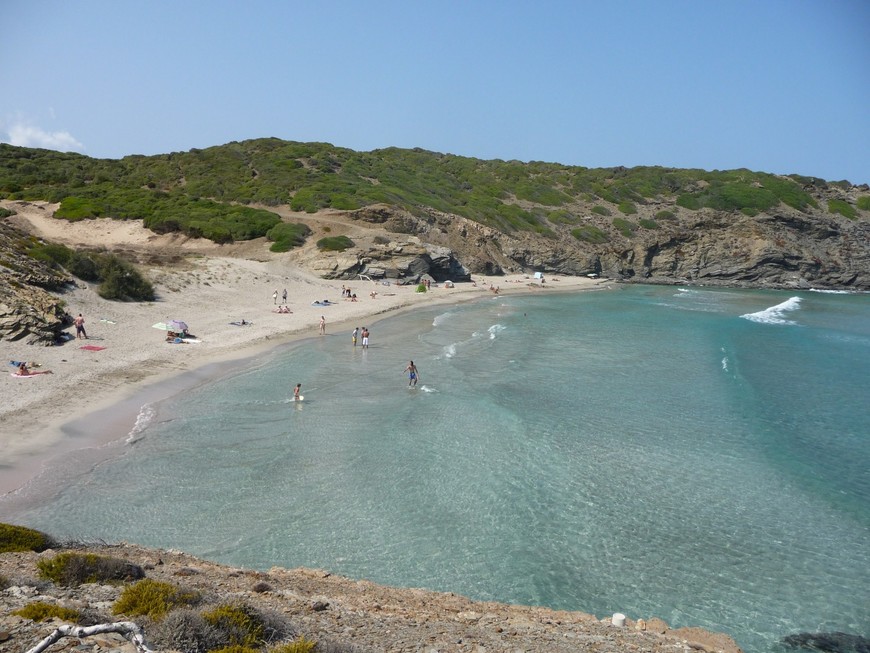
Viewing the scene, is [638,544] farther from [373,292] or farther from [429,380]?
[373,292]

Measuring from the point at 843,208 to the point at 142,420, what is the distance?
104 meters

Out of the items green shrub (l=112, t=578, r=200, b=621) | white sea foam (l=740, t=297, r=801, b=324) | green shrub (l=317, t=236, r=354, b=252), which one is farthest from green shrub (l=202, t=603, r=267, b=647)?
green shrub (l=317, t=236, r=354, b=252)

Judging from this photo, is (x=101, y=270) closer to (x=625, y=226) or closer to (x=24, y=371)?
(x=24, y=371)

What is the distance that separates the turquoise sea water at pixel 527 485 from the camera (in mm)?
10742

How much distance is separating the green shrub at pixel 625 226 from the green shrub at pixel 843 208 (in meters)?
31.6

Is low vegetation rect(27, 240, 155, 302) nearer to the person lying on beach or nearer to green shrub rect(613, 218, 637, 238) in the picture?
the person lying on beach

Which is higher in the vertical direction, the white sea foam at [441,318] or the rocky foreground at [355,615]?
the white sea foam at [441,318]

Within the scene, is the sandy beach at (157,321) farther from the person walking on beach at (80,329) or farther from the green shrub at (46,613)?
the green shrub at (46,613)

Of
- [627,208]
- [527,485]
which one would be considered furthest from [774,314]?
[627,208]

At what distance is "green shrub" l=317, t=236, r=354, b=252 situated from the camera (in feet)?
176

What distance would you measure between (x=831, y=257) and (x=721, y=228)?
47.8ft

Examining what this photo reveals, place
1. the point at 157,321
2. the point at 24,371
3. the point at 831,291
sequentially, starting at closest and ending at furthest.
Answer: the point at 24,371, the point at 157,321, the point at 831,291

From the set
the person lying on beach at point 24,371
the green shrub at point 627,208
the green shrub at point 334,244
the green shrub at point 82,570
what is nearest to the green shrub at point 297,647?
the green shrub at point 82,570

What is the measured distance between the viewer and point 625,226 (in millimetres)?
87125
